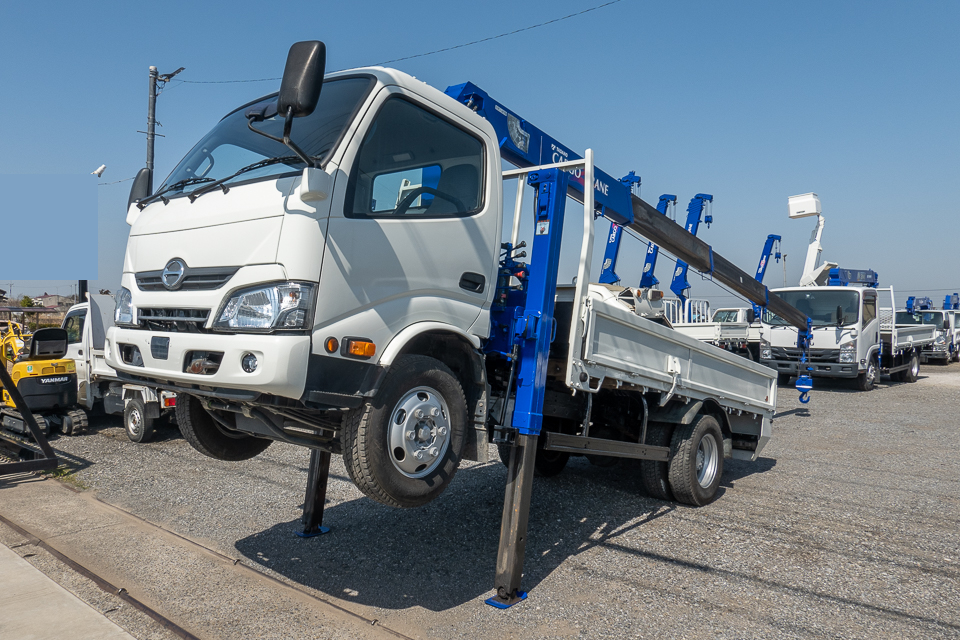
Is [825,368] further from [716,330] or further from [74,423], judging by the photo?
[74,423]

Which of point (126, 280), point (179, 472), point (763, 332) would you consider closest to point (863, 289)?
point (763, 332)

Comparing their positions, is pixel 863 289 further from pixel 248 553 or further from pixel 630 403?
pixel 248 553

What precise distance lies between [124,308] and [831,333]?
14902 millimetres

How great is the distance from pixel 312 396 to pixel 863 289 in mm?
15211

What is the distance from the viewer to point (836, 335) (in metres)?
14.6

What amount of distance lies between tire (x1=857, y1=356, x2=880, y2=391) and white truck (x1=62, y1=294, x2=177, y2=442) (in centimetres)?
1463

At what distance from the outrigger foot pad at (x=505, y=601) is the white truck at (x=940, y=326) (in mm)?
23732

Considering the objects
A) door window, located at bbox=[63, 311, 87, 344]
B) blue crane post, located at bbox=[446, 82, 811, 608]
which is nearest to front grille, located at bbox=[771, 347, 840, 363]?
blue crane post, located at bbox=[446, 82, 811, 608]

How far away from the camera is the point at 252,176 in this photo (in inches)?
125

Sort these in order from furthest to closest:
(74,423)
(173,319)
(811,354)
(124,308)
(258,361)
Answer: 1. (811,354)
2. (74,423)
3. (124,308)
4. (173,319)
5. (258,361)

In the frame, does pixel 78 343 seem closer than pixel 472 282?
No

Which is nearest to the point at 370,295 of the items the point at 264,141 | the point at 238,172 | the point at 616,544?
the point at 238,172

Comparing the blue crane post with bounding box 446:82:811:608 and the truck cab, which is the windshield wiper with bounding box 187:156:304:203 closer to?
the blue crane post with bounding box 446:82:811:608

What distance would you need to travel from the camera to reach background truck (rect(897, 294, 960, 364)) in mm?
22716
